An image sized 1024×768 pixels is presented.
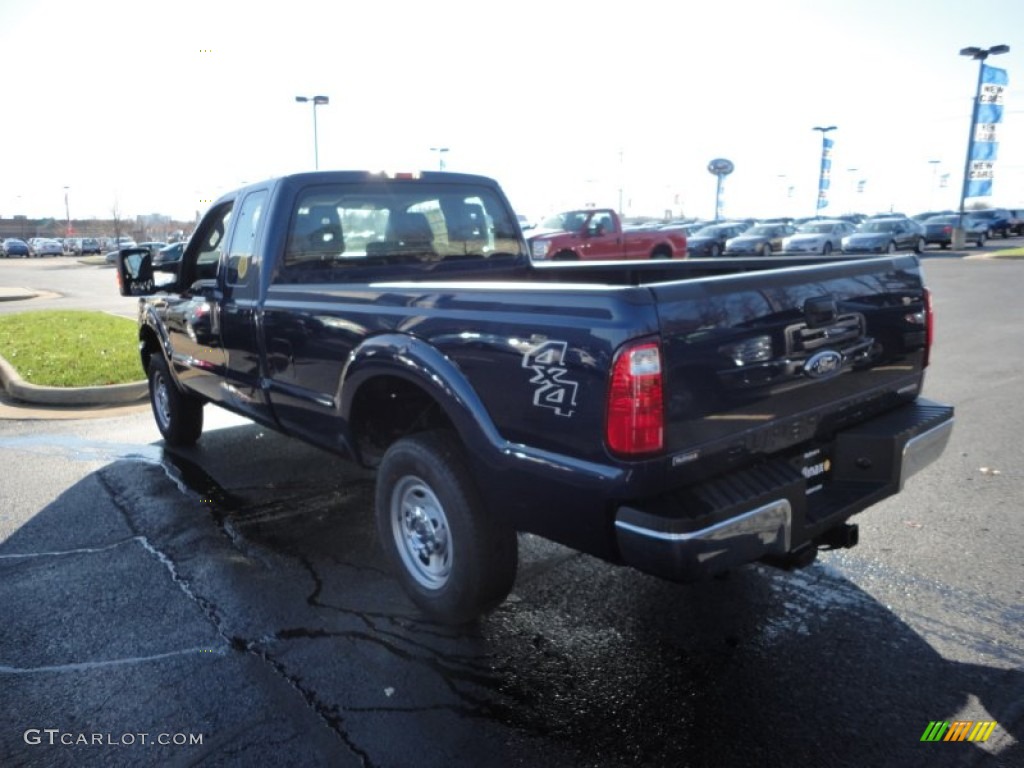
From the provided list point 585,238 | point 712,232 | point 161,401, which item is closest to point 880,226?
point 712,232

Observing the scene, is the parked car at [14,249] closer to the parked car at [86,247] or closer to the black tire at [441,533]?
the parked car at [86,247]

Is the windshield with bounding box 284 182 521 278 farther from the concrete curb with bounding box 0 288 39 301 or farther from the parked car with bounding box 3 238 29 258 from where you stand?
the parked car with bounding box 3 238 29 258

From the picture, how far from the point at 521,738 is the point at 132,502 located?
349 centimetres

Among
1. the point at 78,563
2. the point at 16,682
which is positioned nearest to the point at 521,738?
the point at 16,682

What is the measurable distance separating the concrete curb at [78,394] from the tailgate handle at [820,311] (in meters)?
6.87

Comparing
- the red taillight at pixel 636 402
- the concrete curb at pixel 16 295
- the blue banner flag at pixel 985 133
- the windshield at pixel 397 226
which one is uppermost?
the blue banner flag at pixel 985 133

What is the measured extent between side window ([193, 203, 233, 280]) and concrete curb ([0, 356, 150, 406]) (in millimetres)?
2845

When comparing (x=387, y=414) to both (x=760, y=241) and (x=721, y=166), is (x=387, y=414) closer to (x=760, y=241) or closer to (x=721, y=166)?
(x=760, y=241)

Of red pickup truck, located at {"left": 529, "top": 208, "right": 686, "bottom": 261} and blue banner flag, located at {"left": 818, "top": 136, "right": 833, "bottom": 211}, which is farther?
blue banner flag, located at {"left": 818, "top": 136, "right": 833, "bottom": 211}

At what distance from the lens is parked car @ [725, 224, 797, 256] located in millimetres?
32156

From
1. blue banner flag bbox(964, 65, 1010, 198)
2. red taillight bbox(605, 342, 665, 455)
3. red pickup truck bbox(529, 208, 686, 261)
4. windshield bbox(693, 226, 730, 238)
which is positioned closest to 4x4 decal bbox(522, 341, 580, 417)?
red taillight bbox(605, 342, 665, 455)

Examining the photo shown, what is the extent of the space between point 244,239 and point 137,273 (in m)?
1.44

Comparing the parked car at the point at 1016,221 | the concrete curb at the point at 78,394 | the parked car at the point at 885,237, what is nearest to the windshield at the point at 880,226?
the parked car at the point at 885,237

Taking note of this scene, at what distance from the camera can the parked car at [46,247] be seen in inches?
2516
